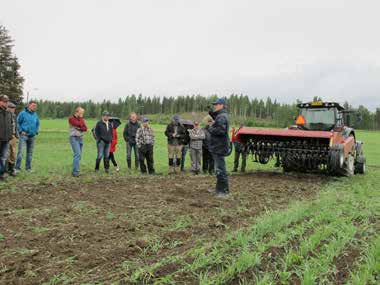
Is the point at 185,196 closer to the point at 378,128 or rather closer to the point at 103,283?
the point at 103,283

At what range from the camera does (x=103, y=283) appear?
11.6ft

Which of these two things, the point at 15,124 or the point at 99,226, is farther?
the point at 15,124

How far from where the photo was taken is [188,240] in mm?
4891

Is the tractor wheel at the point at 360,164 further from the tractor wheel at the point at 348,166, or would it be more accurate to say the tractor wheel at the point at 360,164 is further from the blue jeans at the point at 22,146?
the blue jeans at the point at 22,146

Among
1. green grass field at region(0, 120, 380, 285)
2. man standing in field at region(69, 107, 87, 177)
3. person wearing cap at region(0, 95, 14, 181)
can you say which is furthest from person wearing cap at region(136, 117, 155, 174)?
green grass field at region(0, 120, 380, 285)

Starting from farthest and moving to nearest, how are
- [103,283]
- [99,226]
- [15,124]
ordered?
[15,124] < [99,226] < [103,283]

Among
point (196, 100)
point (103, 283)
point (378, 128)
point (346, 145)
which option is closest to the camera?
point (103, 283)

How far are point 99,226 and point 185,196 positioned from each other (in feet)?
8.75

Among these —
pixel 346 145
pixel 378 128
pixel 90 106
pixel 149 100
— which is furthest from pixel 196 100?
pixel 346 145

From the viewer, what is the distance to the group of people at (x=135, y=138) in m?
8.05

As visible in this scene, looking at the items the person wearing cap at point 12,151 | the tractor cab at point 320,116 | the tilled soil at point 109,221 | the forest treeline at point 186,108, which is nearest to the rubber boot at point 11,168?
the person wearing cap at point 12,151

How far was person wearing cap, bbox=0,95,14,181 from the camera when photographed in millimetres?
9359

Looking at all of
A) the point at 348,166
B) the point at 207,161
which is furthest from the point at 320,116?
the point at 207,161

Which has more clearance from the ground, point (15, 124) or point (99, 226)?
point (15, 124)
